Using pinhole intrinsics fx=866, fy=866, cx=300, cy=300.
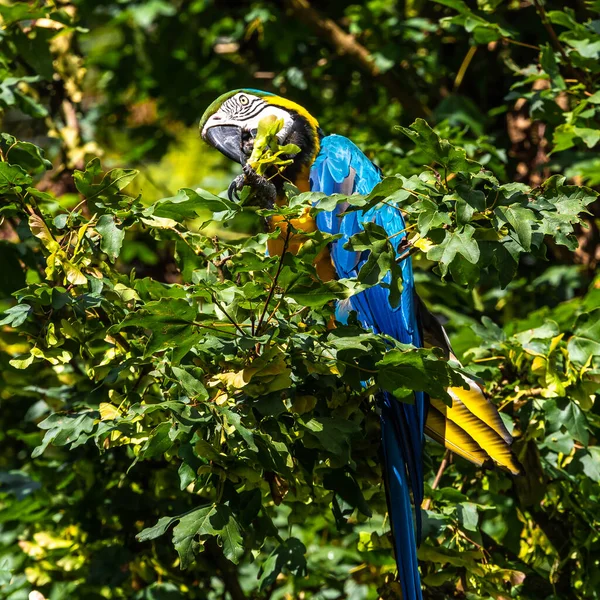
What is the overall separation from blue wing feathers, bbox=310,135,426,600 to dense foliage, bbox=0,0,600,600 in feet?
0.13

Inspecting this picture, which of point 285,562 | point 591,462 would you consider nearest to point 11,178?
point 285,562

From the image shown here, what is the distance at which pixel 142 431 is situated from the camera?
53.0 inches

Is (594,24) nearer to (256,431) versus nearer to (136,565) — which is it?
(256,431)

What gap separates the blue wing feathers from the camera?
149 cm

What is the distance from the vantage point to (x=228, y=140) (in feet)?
6.59

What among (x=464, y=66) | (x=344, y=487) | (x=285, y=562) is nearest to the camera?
(x=344, y=487)

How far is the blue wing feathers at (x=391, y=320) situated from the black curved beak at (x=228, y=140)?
0.59 ft

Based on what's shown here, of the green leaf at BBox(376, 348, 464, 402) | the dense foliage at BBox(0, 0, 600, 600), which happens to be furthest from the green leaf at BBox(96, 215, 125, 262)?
the green leaf at BBox(376, 348, 464, 402)

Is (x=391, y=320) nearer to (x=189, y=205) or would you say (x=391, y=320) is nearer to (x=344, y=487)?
(x=344, y=487)

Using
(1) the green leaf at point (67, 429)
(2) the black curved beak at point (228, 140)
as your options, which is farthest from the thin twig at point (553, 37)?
(1) the green leaf at point (67, 429)

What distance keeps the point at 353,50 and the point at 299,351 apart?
165 cm

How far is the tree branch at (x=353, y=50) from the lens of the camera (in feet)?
8.73

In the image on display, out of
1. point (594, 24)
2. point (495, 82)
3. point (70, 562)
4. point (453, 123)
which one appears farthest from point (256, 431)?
point (495, 82)

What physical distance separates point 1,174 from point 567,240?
2.80 feet
